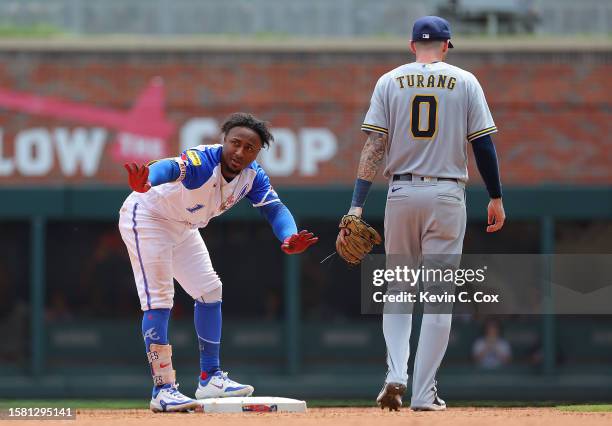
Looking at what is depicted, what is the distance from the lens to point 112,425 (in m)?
5.90

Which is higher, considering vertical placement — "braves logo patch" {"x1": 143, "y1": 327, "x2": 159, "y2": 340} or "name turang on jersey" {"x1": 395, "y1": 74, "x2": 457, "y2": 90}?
"name turang on jersey" {"x1": 395, "y1": 74, "x2": 457, "y2": 90}

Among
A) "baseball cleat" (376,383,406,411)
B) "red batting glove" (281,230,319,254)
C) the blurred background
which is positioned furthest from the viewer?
the blurred background

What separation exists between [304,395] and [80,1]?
6.52m

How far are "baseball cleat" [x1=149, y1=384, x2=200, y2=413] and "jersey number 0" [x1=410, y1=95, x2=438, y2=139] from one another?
197cm

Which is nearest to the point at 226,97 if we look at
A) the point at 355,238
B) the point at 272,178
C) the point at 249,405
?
the point at 272,178

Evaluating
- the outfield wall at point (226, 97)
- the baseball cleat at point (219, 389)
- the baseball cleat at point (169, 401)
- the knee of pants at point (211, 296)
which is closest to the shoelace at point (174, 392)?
the baseball cleat at point (169, 401)

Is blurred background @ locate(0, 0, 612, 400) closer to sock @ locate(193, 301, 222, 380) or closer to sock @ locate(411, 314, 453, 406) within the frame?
sock @ locate(193, 301, 222, 380)

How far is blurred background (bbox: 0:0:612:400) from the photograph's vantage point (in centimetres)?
1678

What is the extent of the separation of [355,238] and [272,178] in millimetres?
10415

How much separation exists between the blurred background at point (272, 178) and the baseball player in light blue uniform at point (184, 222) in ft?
30.7

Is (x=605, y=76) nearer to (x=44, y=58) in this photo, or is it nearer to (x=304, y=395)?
(x=304, y=395)

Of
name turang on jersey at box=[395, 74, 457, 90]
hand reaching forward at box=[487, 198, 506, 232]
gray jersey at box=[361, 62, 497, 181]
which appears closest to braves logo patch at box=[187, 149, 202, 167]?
gray jersey at box=[361, 62, 497, 181]

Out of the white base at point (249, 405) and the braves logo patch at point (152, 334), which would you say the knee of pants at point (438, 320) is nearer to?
the white base at point (249, 405)

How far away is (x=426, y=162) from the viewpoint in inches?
257
